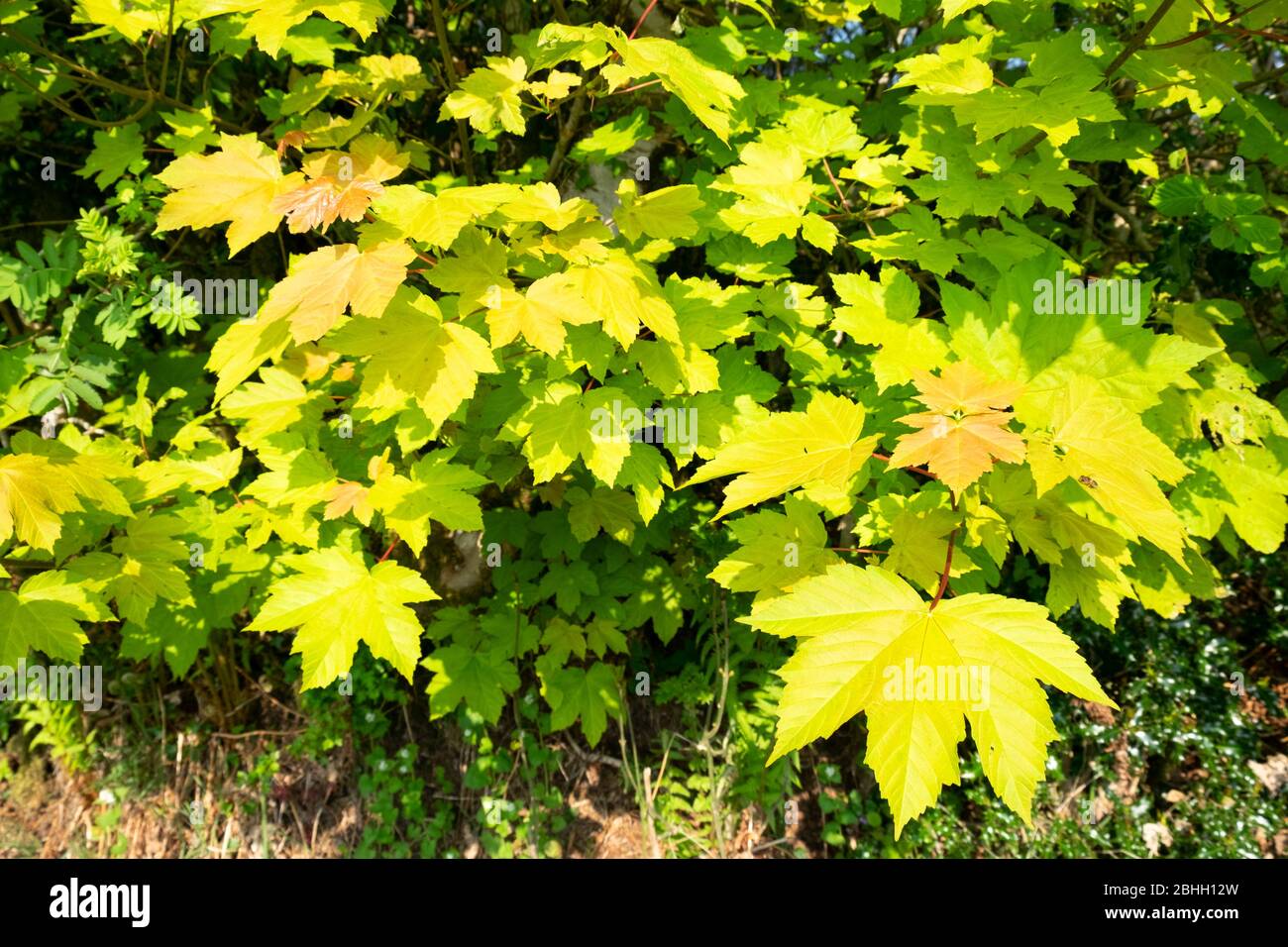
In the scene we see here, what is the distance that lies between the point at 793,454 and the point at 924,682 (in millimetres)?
521

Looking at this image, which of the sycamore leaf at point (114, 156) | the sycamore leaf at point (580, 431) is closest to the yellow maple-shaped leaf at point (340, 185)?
the sycamore leaf at point (580, 431)

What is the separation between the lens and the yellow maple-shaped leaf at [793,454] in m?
1.46

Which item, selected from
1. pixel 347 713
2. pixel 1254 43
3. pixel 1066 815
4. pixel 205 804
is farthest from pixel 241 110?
pixel 1066 815

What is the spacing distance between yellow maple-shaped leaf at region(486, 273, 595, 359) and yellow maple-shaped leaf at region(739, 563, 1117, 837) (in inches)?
29.8

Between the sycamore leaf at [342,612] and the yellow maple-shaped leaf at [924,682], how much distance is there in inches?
37.8

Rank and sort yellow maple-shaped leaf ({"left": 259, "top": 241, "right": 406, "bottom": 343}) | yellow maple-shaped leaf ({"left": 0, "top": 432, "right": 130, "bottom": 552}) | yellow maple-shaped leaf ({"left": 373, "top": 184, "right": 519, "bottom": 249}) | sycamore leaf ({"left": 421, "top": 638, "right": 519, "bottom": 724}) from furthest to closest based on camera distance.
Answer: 1. sycamore leaf ({"left": 421, "top": 638, "right": 519, "bottom": 724})
2. yellow maple-shaped leaf ({"left": 0, "top": 432, "right": 130, "bottom": 552})
3. yellow maple-shaped leaf ({"left": 373, "top": 184, "right": 519, "bottom": 249})
4. yellow maple-shaped leaf ({"left": 259, "top": 241, "right": 406, "bottom": 343})

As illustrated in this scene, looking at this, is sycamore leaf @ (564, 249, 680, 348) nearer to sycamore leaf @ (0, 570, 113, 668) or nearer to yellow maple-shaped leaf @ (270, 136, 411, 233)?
yellow maple-shaped leaf @ (270, 136, 411, 233)

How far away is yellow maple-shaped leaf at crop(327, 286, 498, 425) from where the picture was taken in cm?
160

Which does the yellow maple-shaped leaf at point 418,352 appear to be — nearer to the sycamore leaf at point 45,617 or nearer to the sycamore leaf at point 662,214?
the sycamore leaf at point 662,214

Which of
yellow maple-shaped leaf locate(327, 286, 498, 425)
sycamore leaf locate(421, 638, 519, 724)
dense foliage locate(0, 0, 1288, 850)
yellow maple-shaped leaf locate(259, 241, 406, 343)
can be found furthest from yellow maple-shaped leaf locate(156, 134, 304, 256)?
sycamore leaf locate(421, 638, 519, 724)

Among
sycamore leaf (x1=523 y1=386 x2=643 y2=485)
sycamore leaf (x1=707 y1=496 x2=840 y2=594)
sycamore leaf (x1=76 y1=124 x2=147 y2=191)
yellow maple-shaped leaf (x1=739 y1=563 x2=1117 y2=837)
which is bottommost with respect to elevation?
yellow maple-shaped leaf (x1=739 y1=563 x2=1117 y2=837)

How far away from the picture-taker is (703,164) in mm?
2736

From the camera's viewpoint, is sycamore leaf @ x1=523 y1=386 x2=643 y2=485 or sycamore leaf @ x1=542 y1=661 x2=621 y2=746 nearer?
sycamore leaf @ x1=523 y1=386 x2=643 y2=485

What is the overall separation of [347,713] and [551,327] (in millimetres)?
2424
